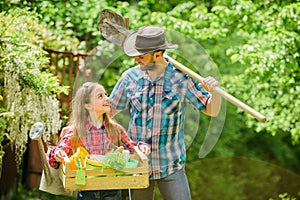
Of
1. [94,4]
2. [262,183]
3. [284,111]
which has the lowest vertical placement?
[262,183]

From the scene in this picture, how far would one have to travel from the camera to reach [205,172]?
31.1 feet

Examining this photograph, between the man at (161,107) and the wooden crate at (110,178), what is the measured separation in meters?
0.31

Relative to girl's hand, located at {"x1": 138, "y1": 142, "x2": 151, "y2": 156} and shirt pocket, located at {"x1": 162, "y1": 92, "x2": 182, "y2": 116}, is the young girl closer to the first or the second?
girl's hand, located at {"x1": 138, "y1": 142, "x2": 151, "y2": 156}

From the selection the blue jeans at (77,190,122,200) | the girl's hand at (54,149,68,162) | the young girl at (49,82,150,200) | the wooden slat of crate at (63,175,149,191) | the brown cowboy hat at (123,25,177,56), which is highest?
the brown cowboy hat at (123,25,177,56)

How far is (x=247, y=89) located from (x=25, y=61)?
8.94ft

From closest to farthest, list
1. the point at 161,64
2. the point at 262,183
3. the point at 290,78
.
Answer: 1. the point at 161,64
2. the point at 290,78
3. the point at 262,183

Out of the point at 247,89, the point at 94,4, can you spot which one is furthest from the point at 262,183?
the point at 94,4

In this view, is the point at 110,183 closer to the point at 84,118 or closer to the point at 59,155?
the point at 59,155

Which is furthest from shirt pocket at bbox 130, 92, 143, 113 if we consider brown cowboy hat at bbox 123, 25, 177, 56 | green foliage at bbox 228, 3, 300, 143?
green foliage at bbox 228, 3, 300, 143

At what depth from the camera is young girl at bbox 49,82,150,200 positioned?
12.9ft

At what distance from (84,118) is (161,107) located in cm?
44

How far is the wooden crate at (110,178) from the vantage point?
142 inches

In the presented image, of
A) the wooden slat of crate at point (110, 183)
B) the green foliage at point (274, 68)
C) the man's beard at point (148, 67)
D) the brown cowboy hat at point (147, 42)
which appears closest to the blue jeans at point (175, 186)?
the wooden slat of crate at point (110, 183)

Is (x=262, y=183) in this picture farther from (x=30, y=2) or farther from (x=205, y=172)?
(x=30, y=2)
